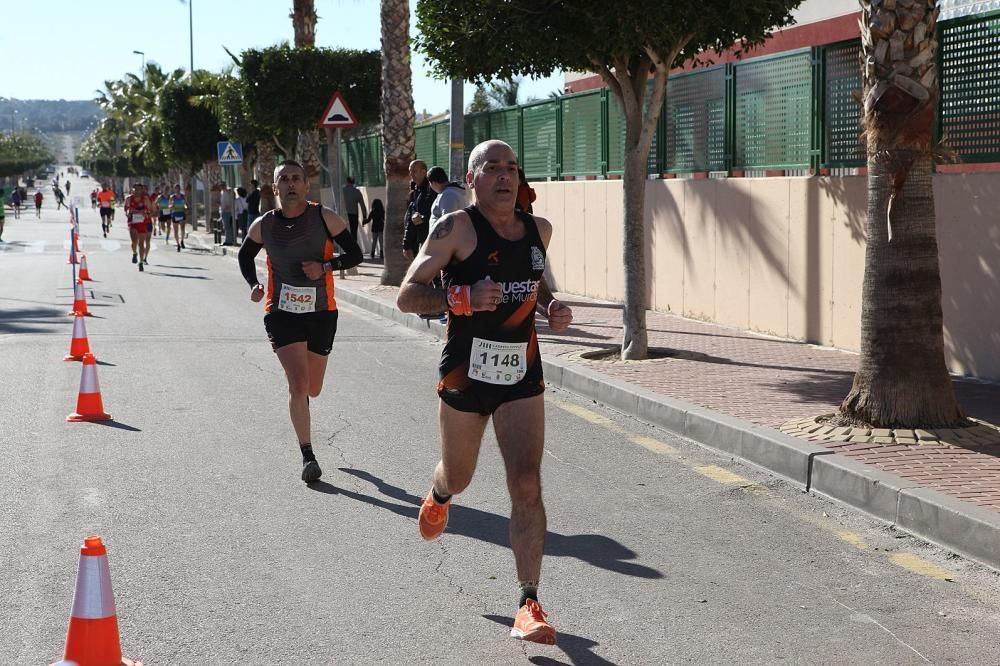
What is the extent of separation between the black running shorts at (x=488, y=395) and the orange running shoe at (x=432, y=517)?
55 cm

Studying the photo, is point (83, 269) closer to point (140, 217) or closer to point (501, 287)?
point (140, 217)

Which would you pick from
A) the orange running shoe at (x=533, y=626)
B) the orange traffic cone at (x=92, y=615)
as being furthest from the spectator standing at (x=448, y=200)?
the orange traffic cone at (x=92, y=615)

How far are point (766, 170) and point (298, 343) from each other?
24.7 ft

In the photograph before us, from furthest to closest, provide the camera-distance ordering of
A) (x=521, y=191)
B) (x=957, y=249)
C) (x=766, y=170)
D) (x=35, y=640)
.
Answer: (x=766, y=170), (x=957, y=249), (x=521, y=191), (x=35, y=640)

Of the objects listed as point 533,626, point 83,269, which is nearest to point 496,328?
point 533,626

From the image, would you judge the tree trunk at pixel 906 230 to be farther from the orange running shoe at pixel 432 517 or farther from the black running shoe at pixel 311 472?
the orange running shoe at pixel 432 517

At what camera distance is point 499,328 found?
5.00m

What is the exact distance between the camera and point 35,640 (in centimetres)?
475

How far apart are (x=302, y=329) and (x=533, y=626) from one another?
3.65 meters

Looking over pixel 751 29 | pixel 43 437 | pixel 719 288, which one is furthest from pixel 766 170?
pixel 43 437

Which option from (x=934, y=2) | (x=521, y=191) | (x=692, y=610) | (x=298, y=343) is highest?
(x=934, y=2)

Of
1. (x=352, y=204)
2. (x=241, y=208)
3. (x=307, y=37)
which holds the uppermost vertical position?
(x=307, y=37)

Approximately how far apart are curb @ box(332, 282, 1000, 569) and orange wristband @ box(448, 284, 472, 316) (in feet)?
8.89

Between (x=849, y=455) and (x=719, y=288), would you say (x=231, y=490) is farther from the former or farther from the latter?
(x=719, y=288)
